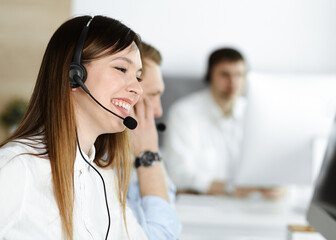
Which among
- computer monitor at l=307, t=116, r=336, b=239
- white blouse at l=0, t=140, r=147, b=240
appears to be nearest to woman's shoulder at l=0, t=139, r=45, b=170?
white blouse at l=0, t=140, r=147, b=240

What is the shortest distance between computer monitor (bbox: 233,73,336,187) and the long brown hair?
768mm

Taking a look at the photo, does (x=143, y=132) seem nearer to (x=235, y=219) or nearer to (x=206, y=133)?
(x=235, y=219)

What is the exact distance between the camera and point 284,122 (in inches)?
63.5

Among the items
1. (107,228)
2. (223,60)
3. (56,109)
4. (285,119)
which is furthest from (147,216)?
(223,60)

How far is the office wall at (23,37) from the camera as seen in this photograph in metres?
1.59

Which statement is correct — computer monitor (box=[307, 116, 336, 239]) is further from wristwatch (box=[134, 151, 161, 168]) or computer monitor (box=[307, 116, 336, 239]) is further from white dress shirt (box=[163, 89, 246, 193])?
white dress shirt (box=[163, 89, 246, 193])

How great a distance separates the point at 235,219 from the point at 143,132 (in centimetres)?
55

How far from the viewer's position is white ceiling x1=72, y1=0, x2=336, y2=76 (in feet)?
10.7

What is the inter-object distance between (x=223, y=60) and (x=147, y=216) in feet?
6.01

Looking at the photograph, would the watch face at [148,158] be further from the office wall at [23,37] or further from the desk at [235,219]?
the office wall at [23,37]

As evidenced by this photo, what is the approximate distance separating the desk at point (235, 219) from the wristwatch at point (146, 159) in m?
0.41

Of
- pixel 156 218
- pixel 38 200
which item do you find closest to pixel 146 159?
pixel 156 218

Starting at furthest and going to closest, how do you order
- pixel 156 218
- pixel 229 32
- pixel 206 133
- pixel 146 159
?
1. pixel 229 32
2. pixel 206 133
3. pixel 146 159
4. pixel 156 218

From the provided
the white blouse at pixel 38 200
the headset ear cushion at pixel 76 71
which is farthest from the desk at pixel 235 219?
the headset ear cushion at pixel 76 71
